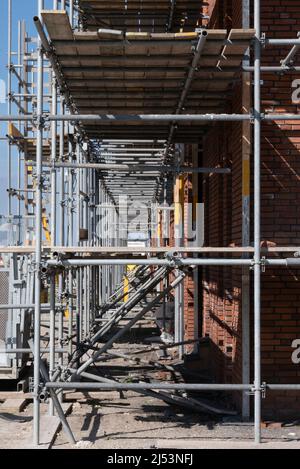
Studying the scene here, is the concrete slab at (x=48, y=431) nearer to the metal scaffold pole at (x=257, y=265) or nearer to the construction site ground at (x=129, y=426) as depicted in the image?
the construction site ground at (x=129, y=426)

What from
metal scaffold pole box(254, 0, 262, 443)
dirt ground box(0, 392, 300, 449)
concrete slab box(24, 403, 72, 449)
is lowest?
dirt ground box(0, 392, 300, 449)

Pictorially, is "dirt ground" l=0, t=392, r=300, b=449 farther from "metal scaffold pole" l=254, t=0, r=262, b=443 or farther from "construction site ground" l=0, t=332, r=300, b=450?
"metal scaffold pole" l=254, t=0, r=262, b=443

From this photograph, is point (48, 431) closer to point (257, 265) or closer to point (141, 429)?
point (141, 429)

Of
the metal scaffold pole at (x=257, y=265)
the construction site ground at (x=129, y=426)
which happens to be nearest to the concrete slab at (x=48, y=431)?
the construction site ground at (x=129, y=426)

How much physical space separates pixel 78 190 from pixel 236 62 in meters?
3.99

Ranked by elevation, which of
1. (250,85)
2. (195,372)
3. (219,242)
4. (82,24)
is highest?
(82,24)

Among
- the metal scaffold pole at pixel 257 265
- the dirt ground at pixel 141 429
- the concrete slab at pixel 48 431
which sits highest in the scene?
the metal scaffold pole at pixel 257 265

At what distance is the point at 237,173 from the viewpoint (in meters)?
7.54

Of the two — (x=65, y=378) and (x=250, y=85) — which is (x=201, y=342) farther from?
(x=250, y=85)

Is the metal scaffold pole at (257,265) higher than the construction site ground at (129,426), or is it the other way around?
the metal scaffold pole at (257,265)

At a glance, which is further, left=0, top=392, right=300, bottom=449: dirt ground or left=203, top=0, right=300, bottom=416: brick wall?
left=203, top=0, right=300, bottom=416: brick wall

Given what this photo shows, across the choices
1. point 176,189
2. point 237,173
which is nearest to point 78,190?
point 176,189

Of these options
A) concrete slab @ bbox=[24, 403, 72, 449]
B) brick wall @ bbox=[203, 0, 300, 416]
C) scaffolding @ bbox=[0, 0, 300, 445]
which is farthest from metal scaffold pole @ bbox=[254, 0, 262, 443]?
concrete slab @ bbox=[24, 403, 72, 449]

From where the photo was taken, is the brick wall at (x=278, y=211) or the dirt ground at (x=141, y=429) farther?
the brick wall at (x=278, y=211)
